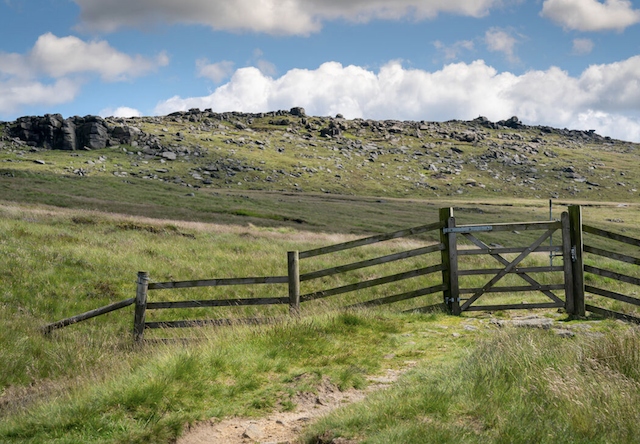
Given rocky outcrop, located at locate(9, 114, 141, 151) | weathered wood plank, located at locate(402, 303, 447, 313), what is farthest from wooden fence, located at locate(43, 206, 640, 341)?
rocky outcrop, located at locate(9, 114, 141, 151)

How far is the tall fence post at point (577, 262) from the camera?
11484 mm

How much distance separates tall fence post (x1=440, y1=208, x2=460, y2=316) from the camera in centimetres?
1196

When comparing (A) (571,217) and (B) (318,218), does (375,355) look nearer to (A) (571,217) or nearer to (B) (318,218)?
(A) (571,217)

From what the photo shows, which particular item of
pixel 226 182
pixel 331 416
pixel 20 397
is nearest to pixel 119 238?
pixel 20 397

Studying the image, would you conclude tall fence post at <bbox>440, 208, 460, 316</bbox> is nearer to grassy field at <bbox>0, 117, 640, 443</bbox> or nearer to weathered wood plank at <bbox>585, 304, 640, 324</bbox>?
grassy field at <bbox>0, 117, 640, 443</bbox>

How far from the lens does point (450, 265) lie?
12016 millimetres

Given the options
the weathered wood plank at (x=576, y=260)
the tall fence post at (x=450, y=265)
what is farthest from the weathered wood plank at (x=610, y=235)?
the tall fence post at (x=450, y=265)

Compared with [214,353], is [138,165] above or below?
above

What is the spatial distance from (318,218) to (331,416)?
45.4m

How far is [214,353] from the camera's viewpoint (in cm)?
777

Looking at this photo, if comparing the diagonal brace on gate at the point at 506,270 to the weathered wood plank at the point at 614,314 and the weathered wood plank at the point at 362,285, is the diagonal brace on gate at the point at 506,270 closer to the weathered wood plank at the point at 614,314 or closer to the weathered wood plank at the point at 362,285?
the weathered wood plank at the point at 362,285

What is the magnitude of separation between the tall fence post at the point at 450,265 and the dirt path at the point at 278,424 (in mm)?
5325

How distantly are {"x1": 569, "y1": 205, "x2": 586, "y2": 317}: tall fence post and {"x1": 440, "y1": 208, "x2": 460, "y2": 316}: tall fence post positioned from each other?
2.43 m

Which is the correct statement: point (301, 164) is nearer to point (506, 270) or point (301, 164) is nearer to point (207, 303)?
point (506, 270)
